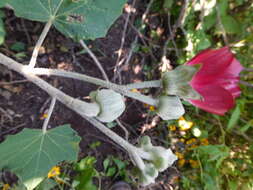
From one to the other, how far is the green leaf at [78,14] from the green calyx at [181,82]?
29 cm

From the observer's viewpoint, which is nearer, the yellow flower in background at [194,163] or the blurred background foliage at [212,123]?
the blurred background foliage at [212,123]

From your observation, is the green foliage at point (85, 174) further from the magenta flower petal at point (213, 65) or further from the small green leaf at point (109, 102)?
the magenta flower petal at point (213, 65)

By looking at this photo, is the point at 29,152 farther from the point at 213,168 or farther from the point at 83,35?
the point at 213,168

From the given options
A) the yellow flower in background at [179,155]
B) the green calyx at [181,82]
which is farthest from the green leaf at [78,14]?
the yellow flower in background at [179,155]

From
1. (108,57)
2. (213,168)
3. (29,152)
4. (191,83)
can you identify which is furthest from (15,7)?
(213,168)

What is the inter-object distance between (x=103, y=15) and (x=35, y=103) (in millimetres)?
684

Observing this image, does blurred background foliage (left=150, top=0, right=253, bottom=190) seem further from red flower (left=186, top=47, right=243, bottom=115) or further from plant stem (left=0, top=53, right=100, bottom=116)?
plant stem (left=0, top=53, right=100, bottom=116)

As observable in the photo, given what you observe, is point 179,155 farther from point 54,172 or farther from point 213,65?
point 213,65

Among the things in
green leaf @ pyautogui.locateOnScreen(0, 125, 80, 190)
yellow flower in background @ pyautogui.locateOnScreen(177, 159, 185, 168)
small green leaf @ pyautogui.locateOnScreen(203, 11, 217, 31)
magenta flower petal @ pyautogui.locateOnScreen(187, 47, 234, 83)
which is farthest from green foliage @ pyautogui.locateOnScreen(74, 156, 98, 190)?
small green leaf @ pyautogui.locateOnScreen(203, 11, 217, 31)

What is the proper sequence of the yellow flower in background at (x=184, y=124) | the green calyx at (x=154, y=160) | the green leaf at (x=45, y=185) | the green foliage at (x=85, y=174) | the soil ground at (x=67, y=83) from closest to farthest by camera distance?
the green calyx at (x=154, y=160), the green leaf at (x=45, y=185), the green foliage at (x=85, y=174), the soil ground at (x=67, y=83), the yellow flower in background at (x=184, y=124)

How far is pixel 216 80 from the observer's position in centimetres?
70

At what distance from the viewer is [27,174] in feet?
2.53

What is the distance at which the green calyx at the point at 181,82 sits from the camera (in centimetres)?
68

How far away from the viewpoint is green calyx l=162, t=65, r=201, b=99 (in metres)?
0.68
